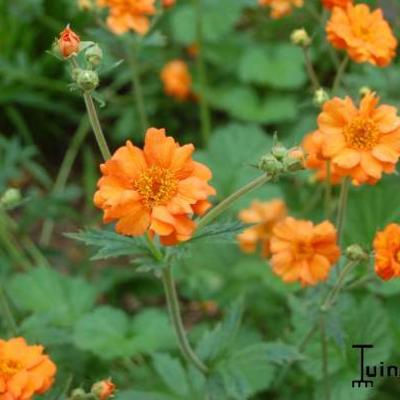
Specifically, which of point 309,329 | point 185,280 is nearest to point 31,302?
point 185,280

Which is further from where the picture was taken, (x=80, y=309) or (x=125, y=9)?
(x=80, y=309)

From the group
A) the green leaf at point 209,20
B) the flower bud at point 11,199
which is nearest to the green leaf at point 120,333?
the flower bud at point 11,199

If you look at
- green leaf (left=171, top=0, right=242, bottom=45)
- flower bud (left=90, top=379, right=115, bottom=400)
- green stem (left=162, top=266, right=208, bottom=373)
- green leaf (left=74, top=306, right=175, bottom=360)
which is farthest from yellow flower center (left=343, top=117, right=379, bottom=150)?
green leaf (left=171, top=0, right=242, bottom=45)

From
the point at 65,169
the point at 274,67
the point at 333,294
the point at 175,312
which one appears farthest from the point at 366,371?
the point at 65,169

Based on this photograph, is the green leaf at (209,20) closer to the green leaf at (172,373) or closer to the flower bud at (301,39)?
the flower bud at (301,39)

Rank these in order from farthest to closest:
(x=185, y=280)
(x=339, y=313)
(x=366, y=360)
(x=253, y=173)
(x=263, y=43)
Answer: (x=263, y=43) → (x=253, y=173) → (x=185, y=280) → (x=366, y=360) → (x=339, y=313)

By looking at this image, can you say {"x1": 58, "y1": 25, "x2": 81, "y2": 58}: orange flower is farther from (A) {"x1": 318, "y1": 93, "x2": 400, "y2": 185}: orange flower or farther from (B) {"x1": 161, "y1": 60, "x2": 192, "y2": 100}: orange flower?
(B) {"x1": 161, "y1": 60, "x2": 192, "y2": 100}: orange flower

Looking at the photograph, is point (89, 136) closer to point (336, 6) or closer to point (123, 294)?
point (123, 294)

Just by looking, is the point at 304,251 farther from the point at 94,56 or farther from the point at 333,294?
the point at 94,56
